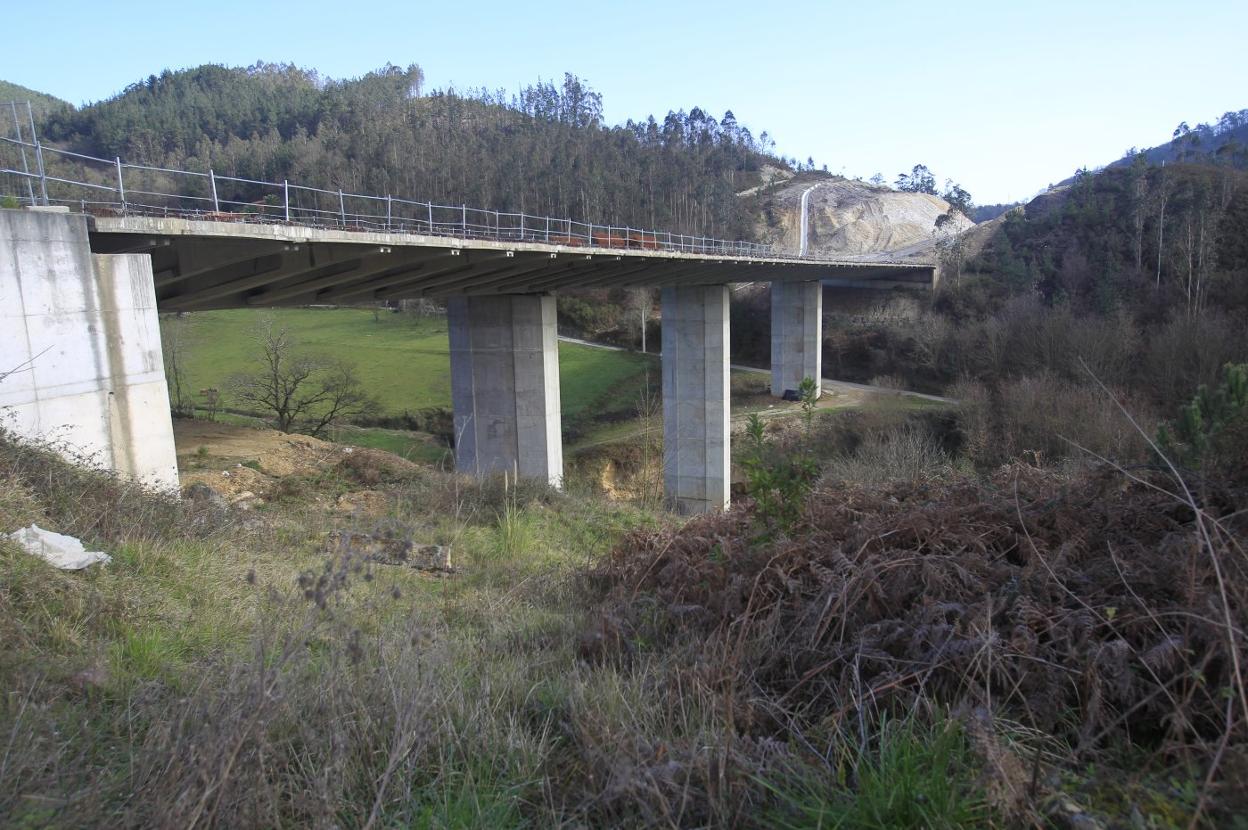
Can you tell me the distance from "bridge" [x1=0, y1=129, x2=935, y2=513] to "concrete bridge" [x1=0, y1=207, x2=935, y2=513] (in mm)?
31

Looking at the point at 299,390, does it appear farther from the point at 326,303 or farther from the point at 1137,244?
the point at 1137,244

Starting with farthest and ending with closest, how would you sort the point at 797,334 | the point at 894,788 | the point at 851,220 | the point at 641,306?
the point at 851,220 < the point at 641,306 < the point at 797,334 < the point at 894,788

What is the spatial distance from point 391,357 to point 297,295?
1369 inches

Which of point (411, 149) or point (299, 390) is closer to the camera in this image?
point (299, 390)

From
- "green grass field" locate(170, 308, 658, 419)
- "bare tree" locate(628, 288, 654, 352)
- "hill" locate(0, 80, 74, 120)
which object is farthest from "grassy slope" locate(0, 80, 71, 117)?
"bare tree" locate(628, 288, 654, 352)

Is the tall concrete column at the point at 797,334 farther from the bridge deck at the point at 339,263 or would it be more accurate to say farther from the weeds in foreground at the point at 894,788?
the weeds in foreground at the point at 894,788

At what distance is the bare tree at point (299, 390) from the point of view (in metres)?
35.9

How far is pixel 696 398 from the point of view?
3700 centimetres

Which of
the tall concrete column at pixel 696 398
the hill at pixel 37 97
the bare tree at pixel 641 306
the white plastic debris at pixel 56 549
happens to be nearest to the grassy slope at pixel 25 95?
the hill at pixel 37 97

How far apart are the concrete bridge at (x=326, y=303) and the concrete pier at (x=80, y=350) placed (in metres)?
0.02

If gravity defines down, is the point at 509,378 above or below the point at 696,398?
above

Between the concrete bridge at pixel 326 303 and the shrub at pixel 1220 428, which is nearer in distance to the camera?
the shrub at pixel 1220 428

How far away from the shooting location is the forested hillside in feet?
219

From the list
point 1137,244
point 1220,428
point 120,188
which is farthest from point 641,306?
point 1220,428
